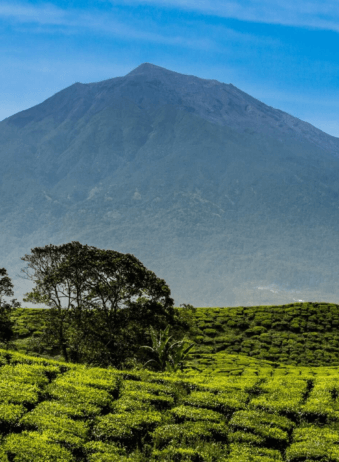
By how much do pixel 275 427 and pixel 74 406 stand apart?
441 cm

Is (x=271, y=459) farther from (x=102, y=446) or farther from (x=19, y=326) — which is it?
(x=19, y=326)

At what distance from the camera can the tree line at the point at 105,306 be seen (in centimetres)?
1808

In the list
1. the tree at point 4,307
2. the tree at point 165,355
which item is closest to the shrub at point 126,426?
the tree at point 165,355

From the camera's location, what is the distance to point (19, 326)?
29688 mm

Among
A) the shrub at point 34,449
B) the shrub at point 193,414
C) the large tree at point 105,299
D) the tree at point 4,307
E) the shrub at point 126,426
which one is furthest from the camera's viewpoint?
the tree at point 4,307

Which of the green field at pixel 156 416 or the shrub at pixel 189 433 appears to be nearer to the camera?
the green field at pixel 156 416

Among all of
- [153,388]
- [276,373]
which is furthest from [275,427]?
[276,373]

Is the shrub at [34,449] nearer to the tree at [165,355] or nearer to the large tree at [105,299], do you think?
the tree at [165,355]

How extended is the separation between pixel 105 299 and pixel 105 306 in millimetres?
716

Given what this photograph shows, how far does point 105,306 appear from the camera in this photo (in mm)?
18969

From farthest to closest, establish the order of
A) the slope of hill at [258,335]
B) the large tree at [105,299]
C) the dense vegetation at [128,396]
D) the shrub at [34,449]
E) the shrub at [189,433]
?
the slope of hill at [258,335] → the large tree at [105,299] → the shrub at [189,433] → the dense vegetation at [128,396] → the shrub at [34,449]

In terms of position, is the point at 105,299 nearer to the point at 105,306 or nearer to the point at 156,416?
the point at 105,306

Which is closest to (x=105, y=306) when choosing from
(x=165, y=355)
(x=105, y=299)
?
(x=105, y=299)

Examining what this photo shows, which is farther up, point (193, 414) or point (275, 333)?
point (275, 333)
